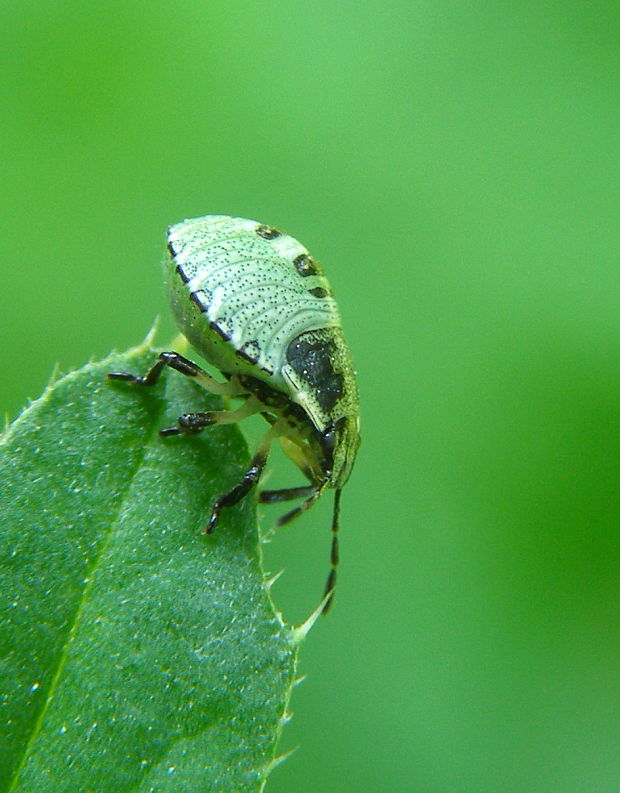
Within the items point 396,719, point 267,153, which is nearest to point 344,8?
point 267,153

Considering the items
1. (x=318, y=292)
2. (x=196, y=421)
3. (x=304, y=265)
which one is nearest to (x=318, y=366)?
(x=318, y=292)

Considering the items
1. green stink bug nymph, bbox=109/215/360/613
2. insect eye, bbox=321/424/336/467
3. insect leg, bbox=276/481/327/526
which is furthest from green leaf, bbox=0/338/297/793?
insect leg, bbox=276/481/327/526

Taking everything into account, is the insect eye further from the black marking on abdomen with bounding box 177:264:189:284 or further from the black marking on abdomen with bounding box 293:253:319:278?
the black marking on abdomen with bounding box 177:264:189:284

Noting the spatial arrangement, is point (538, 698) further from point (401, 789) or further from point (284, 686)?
point (284, 686)

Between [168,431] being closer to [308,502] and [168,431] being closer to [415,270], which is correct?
[308,502]

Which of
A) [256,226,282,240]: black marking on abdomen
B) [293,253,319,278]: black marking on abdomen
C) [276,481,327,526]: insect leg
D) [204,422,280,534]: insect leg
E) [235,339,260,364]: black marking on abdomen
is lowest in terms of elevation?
[276,481,327,526]: insect leg

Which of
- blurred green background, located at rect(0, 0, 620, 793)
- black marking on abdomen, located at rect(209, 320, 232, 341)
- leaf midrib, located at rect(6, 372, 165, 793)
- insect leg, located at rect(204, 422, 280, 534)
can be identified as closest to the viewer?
leaf midrib, located at rect(6, 372, 165, 793)

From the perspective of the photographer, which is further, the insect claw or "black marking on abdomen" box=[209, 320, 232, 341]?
"black marking on abdomen" box=[209, 320, 232, 341]
